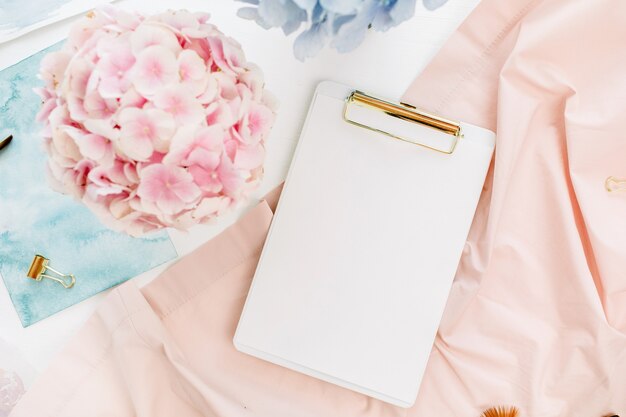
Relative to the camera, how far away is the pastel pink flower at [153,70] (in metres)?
0.33

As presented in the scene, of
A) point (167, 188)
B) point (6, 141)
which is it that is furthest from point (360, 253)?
point (6, 141)

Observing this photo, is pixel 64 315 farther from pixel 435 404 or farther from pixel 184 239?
pixel 435 404

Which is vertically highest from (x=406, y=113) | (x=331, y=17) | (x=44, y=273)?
(x=331, y=17)

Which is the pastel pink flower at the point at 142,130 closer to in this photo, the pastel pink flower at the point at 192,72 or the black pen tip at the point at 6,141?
the pastel pink flower at the point at 192,72

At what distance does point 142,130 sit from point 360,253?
10.3 inches

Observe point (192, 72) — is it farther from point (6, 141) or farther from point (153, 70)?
point (6, 141)

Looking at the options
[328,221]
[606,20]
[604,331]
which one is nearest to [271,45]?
[328,221]

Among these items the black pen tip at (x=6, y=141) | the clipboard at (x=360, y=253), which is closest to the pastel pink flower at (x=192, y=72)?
the clipboard at (x=360, y=253)

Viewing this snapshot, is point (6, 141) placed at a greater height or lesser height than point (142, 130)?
lesser

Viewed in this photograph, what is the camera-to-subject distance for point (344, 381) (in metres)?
0.53

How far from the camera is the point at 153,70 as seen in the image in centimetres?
33

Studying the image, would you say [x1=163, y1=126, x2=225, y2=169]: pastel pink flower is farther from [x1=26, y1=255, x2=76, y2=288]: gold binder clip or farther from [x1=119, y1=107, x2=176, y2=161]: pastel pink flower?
[x1=26, y1=255, x2=76, y2=288]: gold binder clip

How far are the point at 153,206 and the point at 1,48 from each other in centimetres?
32

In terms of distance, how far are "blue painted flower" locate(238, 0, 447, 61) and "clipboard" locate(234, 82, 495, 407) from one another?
159 millimetres
